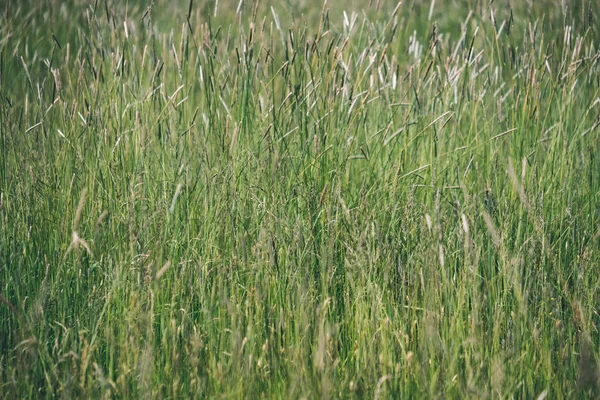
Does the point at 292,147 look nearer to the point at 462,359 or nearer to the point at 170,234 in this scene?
the point at 170,234

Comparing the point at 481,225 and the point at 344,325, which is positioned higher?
the point at 481,225

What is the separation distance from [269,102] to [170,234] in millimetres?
541

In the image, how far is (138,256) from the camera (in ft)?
5.85

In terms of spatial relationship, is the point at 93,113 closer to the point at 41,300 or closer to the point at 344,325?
the point at 41,300

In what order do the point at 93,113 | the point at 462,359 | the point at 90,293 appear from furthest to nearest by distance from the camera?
the point at 93,113 → the point at 90,293 → the point at 462,359

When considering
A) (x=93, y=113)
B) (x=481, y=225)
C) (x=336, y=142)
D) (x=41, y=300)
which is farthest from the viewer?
(x=336, y=142)

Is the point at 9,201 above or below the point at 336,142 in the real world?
below

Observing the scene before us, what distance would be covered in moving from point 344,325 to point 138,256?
0.61 metres

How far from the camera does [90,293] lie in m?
1.77

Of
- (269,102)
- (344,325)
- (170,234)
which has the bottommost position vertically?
(344,325)

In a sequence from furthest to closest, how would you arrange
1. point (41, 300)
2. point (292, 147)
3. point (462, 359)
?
1. point (292, 147)
2. point (462, 359)
3. point (41, 300)

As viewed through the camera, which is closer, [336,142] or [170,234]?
[170,234]

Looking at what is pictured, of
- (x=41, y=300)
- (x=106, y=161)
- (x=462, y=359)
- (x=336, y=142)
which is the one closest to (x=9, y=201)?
(x=106, y=161)

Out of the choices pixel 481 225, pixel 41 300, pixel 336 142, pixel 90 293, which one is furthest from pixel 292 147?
pixel 41 300
